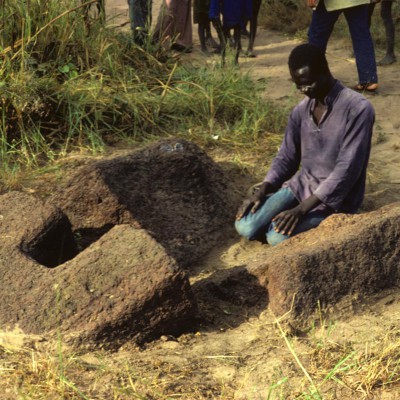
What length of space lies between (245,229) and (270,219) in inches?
5.4

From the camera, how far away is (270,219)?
4.12 metres

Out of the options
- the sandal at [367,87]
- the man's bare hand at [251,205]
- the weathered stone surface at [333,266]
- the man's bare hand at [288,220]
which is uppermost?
the weathered stone surface at [333,266]

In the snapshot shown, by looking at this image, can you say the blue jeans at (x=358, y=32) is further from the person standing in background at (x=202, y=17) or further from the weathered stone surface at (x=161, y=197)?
the weathered stone surface at (x=161, y=197)

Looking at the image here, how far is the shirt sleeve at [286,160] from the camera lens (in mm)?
4141

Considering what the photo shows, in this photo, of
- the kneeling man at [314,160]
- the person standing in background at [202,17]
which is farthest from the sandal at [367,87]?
the kneeling man at [314,160]

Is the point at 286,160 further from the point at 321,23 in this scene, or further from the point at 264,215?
the point at 321,23

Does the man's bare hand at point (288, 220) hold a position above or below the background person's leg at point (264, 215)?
above

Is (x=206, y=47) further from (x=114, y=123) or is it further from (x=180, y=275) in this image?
(x=180, y=275)

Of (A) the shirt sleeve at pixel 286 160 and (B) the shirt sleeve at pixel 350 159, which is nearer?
(B) the shirt sleeve at pixel 350 159

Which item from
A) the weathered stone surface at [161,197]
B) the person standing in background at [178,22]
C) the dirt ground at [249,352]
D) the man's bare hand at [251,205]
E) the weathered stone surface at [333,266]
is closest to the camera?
the dirt ground at [249,352]

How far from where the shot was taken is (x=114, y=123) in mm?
5309

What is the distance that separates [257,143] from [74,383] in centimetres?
285

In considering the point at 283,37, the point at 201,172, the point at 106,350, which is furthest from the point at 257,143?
the point at 283,37

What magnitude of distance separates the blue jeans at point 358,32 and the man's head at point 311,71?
8.99 feet
